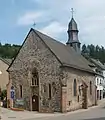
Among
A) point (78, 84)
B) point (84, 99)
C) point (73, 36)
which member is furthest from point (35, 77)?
point (73, 36)

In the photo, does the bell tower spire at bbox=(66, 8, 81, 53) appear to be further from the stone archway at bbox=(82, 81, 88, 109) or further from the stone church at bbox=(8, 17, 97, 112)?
the stone church at bbox=(8, 17, 97, 112)

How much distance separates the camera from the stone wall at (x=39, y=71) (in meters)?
41.9

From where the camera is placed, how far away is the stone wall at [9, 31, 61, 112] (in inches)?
1651

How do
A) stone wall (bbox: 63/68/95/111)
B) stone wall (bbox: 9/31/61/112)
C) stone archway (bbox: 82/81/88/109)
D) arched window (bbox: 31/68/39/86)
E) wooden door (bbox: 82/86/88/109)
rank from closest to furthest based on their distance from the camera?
stone wall (bbox: 9/31/61/112)
stone wall (bbox: 63/68/95/111)
arched window (bbox: 31/68/39/86)
wooden door (bbox: 82/86/88/109)
stone archway (bbox: 82/81/88/109)

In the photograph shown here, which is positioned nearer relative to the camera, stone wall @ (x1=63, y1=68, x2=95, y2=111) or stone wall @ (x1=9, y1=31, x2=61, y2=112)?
stone wall @ (x1=9, y1=31, x2=61, y2=112)

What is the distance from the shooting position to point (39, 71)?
142ft

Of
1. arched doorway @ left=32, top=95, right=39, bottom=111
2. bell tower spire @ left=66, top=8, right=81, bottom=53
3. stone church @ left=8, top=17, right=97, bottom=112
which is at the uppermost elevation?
bell tower spire @ left=66, top=8, right=81, bottom=53

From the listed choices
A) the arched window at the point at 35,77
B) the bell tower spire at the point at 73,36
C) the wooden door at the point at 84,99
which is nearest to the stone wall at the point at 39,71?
the arched window at the point at 35,77

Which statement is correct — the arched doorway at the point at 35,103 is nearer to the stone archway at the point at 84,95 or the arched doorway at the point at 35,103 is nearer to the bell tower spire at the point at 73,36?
the stone archway at the point at 84,95

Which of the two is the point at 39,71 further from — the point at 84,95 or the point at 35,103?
the point at 84,95

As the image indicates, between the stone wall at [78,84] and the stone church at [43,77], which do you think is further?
the stone wall at [78,84]

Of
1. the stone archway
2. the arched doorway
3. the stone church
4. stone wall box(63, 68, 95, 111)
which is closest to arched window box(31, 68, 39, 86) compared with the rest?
the stone church

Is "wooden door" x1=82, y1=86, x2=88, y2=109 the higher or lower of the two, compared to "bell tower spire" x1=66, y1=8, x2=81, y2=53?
lower

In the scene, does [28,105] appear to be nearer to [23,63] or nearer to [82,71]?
[23,63]
